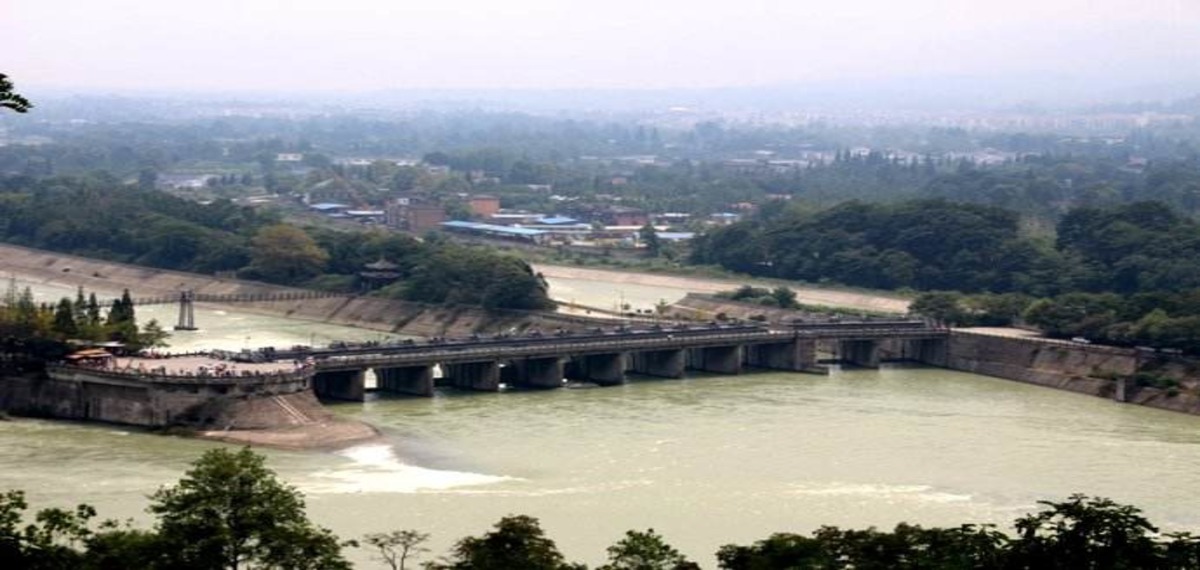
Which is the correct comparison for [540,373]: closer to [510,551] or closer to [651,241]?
[510,551]

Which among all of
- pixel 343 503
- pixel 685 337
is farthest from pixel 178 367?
pixel 685 337

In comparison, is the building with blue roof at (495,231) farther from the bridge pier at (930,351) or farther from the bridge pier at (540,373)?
the bridge pier at (540,373)

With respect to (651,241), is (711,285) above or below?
below

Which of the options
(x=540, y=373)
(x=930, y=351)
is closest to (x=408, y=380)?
(x=540, y=373)

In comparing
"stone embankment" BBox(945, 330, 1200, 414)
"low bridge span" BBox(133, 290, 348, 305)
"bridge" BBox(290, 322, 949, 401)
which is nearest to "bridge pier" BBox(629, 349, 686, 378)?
"bridge" BBox(290, 322, 949, 401)

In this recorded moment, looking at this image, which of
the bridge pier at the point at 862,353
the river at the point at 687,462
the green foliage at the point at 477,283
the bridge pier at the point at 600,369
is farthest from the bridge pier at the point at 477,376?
the green foliage at the point at 477,283

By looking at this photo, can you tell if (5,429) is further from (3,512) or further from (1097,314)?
(1097,314)

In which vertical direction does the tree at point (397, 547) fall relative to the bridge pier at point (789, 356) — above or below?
above
